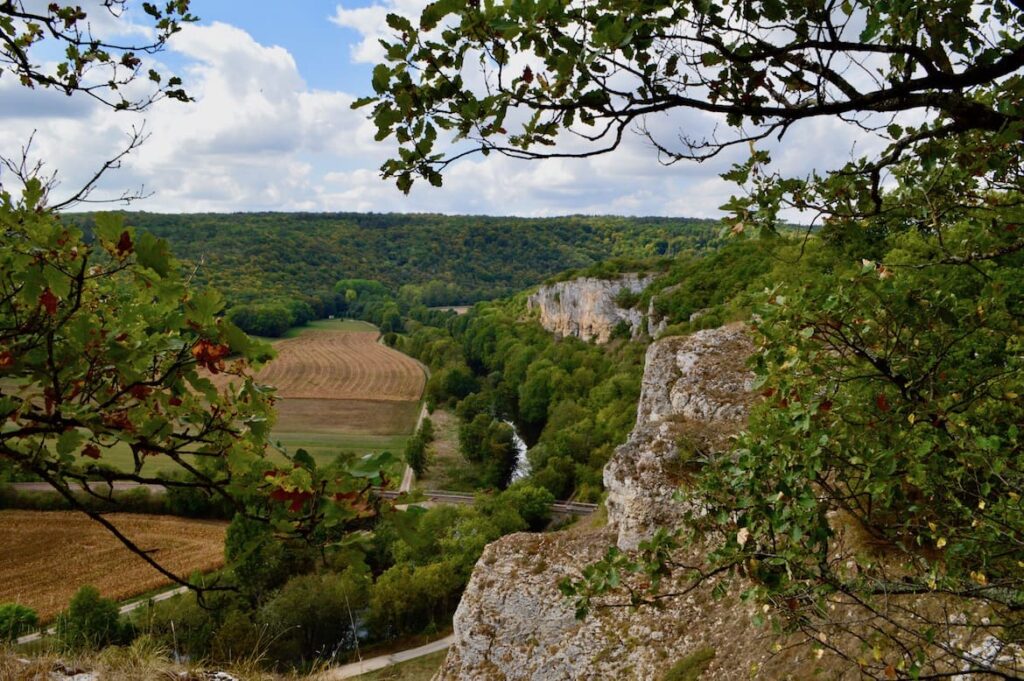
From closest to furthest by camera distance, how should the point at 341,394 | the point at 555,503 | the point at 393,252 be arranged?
1. the point at 555,503
2. the point at 341,394
3. the point at 393,252

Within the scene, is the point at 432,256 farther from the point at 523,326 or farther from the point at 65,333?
the point at 65,333

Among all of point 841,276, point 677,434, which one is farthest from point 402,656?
point 841,276

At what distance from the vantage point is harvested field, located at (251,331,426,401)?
76375 millimetres

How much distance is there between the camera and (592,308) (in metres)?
73.9

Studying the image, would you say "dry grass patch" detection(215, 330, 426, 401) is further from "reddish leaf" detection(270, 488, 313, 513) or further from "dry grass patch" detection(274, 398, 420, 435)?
"reddish leaf" detection(270, 488, 313, 513)

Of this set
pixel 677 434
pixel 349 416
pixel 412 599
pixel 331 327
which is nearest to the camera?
pixel 677 434

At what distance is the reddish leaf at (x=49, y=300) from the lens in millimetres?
2129

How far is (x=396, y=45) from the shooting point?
7.89 feet

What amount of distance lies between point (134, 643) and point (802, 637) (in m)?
8.20

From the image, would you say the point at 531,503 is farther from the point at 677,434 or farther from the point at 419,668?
the point at 677,434

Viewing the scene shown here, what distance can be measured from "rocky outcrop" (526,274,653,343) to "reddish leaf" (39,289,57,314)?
6271 centimetres

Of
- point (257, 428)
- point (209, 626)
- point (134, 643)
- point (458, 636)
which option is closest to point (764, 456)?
point (257, 428)

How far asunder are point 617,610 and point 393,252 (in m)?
179

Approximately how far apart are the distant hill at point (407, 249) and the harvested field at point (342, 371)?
22179mm
